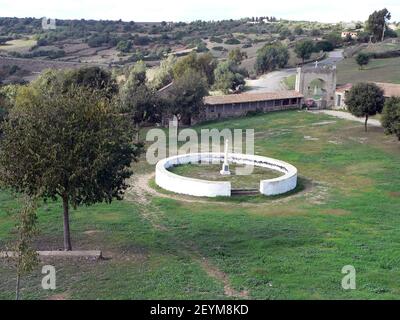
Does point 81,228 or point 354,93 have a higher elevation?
point 354,93

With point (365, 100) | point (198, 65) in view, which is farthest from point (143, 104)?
point (198, 65)

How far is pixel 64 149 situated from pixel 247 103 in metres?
45.2

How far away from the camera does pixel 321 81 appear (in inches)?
2726

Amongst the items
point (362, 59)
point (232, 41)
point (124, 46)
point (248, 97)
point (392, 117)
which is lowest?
point (248, 97)

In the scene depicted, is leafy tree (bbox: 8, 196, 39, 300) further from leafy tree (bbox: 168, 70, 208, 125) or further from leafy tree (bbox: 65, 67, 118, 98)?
leafy tree (bbox: 65, 67, 118, 98)

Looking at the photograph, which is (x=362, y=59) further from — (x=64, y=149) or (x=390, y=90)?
(x=64, y=149)

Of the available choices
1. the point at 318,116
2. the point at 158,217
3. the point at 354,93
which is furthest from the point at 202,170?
the point at 318,116

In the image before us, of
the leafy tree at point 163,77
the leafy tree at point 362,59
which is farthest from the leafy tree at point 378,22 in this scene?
the leafy tree at point 163,77

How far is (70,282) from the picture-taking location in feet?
67.1

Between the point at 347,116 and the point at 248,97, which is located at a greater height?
the point at 248,97

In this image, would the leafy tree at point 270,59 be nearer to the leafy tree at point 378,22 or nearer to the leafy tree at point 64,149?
the leafy tree at point 378,22

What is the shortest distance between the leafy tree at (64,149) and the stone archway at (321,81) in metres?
47.6

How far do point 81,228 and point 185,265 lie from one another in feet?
23.5
